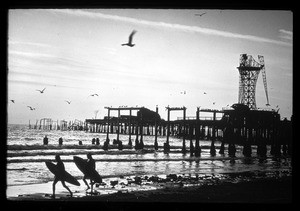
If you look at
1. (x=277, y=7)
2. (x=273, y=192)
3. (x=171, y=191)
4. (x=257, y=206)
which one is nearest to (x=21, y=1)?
(x=277, y=7)

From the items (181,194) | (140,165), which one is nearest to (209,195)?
(181,194)

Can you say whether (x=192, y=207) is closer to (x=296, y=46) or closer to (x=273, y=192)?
(x=296, y=46)

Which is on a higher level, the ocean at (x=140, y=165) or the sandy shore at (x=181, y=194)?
the sandy shore at (x=181, y=194)

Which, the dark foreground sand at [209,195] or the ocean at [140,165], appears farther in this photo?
the ocean at [140,165]

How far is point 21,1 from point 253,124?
31920 millimetres

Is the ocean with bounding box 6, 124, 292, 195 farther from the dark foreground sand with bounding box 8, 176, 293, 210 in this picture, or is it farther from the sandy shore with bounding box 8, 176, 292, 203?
the dark foreground sand with bounding box 8, 176, 293, 210

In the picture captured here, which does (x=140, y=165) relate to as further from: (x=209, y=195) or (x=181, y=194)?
(x=209, y=195)

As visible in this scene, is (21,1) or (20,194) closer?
(21,1)

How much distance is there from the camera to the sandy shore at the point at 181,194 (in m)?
9.13

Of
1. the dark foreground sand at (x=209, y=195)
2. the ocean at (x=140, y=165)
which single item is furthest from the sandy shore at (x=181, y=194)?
the ocean at (x=140, y=165)

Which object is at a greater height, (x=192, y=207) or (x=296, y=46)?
(x=296, y=46)

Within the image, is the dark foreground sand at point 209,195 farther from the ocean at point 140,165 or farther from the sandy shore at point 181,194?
the ocean at point 140,165

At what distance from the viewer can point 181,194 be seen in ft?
33.1
